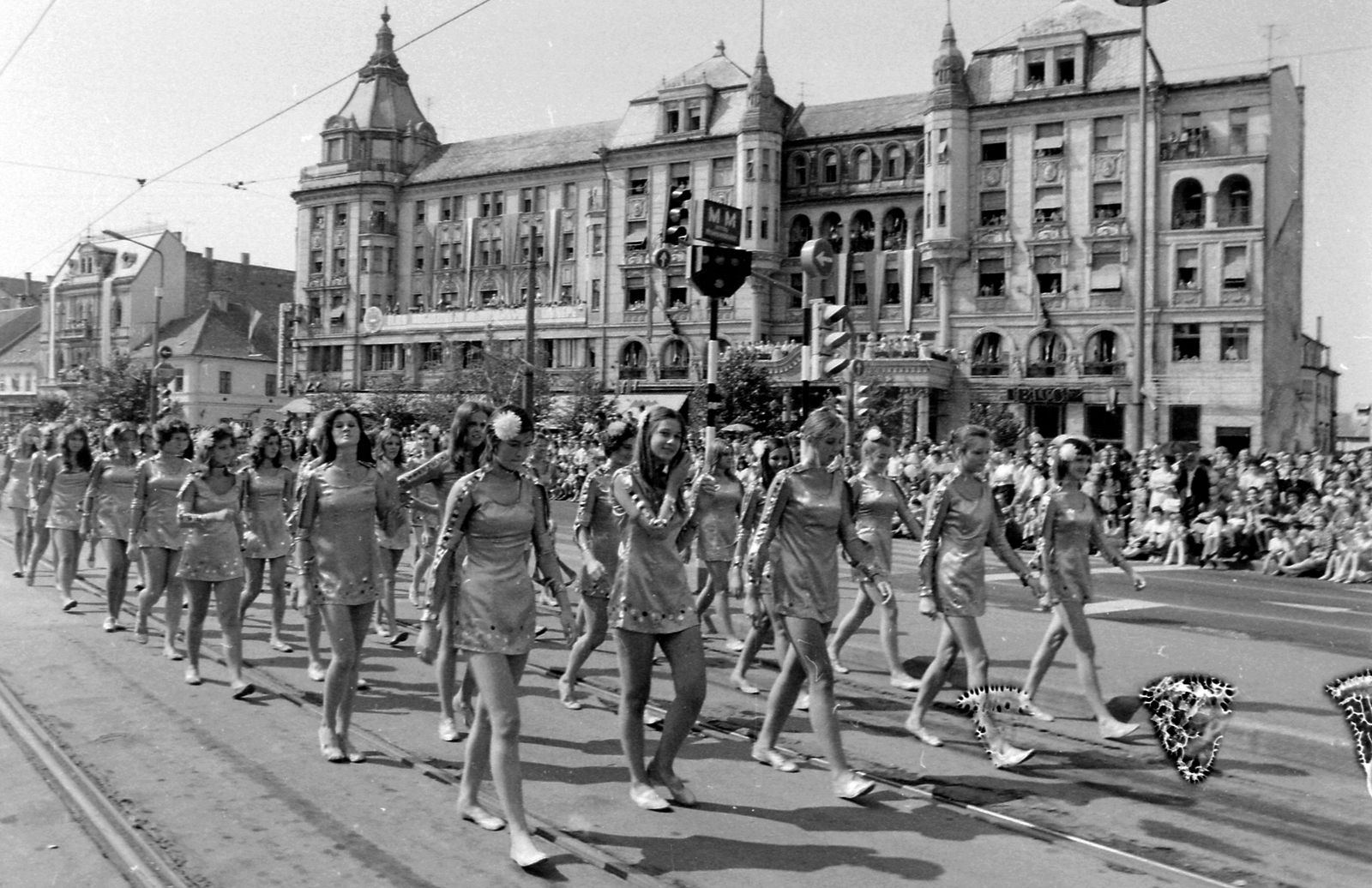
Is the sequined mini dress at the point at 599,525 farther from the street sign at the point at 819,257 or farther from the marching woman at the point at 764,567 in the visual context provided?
the street sign at the point at 819,257

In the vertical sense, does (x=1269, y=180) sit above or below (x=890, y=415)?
above

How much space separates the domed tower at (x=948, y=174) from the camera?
48531 mm

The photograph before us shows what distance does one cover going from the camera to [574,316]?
190 feet

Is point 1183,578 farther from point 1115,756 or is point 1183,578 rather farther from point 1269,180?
point 1269,180

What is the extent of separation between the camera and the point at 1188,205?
4538 centimetres

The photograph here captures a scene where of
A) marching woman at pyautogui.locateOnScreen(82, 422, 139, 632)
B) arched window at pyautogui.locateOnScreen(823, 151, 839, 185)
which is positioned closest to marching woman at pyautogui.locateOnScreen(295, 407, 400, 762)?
marching woman at pyautogui.locateOnScreen(82, 422, 139, 632)

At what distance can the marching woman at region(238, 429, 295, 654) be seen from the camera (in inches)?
365

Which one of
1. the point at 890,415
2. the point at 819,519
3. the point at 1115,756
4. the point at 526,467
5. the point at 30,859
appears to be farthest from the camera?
the point at 890,415

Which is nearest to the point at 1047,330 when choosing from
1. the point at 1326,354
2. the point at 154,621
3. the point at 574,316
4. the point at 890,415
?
the point at 890,415

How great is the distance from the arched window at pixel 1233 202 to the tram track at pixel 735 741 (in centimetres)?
4156

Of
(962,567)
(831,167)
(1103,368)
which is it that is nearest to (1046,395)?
(1103,368)

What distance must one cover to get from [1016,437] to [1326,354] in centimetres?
2230

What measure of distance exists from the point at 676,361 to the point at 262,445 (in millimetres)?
45410

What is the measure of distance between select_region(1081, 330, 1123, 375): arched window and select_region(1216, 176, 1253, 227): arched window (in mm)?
5790
